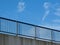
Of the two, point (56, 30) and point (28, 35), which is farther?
point (56, 30)

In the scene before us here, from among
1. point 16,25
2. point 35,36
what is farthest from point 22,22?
point 35,36

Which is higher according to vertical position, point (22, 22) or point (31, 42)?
point (22, 22)

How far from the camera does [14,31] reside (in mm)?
13414

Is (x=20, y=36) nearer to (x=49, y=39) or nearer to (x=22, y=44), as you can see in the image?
(x=22, y=44)

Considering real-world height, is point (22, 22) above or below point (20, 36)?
above

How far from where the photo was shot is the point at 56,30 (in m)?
16.2

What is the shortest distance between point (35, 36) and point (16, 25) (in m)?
1.82

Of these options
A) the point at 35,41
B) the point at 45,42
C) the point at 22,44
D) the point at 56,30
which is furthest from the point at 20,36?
the point at 56,30

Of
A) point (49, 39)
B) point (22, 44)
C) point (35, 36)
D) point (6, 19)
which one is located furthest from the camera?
point (49, 39)

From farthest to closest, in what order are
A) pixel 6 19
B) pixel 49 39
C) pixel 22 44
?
pixel 49 39 < pixel 22 44 < pixel 6 19

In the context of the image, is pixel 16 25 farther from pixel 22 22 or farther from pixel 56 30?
pixel 56 30

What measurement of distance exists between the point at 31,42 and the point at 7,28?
7.07 feet

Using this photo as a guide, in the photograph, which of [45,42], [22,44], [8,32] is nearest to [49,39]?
[45,42]

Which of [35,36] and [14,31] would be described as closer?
[14,31]
